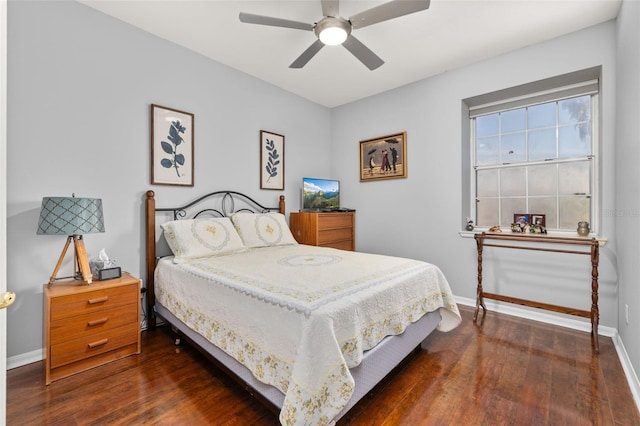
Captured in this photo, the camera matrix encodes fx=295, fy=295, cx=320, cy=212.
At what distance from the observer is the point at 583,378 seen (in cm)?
189

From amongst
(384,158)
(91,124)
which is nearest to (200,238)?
(91,124)

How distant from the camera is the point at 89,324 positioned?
6.54 feet

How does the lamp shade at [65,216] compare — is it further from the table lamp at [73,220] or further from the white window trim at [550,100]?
the white window trim at [550,100]

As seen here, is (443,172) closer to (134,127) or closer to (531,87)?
(531,87)

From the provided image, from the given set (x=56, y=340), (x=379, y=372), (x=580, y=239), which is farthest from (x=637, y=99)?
(x=56, y=340)

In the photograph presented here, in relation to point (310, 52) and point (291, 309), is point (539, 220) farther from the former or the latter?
Answer: point (291, 309)

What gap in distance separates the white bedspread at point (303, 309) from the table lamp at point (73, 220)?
1.89 ft

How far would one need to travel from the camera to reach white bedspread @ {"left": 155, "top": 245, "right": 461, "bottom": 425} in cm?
129

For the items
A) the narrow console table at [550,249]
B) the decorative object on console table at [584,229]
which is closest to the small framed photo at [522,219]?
the narrow console table at [550,249]

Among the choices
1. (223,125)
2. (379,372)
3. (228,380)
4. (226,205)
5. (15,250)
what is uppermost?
(223,125)

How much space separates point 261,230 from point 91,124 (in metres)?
1.69

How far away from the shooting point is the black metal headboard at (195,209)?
8.65ft

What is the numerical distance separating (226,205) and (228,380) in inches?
74.7

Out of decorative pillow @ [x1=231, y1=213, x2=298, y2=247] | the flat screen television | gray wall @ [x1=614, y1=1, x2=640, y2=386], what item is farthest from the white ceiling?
decorative pillow @ [x1=231, y1=213, x2=298, y2=247]
